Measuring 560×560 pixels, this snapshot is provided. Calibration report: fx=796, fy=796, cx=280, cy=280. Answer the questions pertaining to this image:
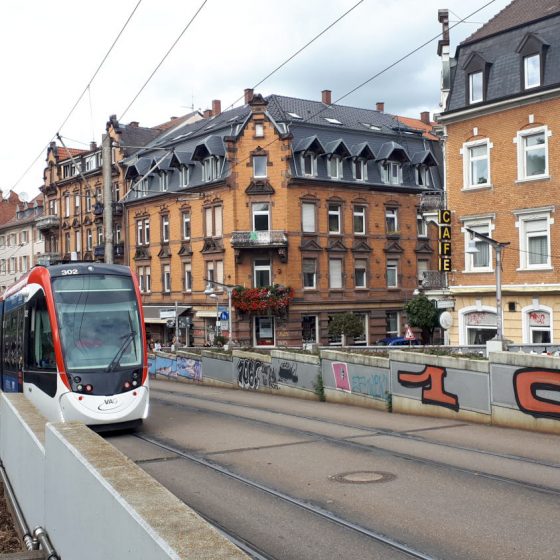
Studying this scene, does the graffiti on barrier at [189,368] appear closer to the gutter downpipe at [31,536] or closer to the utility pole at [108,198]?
the utility pole at [108,198]

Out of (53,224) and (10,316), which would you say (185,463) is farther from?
(53,224)

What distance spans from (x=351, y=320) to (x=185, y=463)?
33717mm

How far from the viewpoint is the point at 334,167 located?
48.2 m

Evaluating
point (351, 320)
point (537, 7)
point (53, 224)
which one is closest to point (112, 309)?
point (537, 7)

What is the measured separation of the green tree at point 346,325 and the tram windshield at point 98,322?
30775 mm

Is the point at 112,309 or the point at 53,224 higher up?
the point at 53,224

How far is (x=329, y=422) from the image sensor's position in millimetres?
16625

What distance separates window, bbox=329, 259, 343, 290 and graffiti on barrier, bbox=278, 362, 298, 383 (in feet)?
76.9

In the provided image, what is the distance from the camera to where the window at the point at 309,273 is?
153 ft

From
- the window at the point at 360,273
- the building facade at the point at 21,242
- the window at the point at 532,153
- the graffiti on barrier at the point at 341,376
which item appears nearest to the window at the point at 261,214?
the window at the point at 360,273

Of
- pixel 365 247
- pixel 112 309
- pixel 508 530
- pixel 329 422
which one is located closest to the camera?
pixel 508 530

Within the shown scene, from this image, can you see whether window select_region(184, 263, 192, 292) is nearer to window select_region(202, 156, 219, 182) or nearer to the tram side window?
window select_region(202, 156, 219, 182)

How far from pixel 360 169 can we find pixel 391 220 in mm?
3961

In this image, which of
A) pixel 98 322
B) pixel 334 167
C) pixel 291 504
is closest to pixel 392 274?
pixel 334 167
